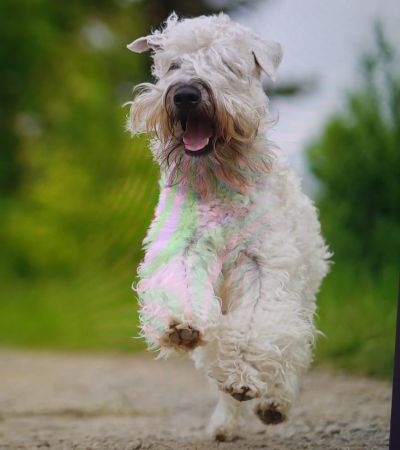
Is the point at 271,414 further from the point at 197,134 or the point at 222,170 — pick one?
the point at 197,134

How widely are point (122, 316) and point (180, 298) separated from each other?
7.18 metres

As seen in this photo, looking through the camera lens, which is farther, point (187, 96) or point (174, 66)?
point (174, 66)

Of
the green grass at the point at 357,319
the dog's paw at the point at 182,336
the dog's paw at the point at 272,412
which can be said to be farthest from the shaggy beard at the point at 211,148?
the green grass at the point at 357,319

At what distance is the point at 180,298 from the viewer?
12.6 feet

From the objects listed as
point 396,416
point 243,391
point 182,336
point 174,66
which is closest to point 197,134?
point 174,66

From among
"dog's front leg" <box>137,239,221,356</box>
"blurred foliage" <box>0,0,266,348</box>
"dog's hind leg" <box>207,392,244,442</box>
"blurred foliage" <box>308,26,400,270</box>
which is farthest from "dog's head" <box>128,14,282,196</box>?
"blurred foliage" <box>308,26,400,270</box>

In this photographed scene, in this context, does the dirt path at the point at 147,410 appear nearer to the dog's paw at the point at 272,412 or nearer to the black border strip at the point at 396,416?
the dog's paw at the point at 272,412

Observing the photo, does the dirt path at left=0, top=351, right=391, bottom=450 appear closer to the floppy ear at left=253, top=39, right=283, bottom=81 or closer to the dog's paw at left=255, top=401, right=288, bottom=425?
the dog's paw at left=255, top=401, right=288, bottom=425

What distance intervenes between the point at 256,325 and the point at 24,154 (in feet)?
50.2


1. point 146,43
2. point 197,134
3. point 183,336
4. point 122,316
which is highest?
point 122,316

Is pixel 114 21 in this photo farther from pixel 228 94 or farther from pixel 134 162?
pixel 228 94

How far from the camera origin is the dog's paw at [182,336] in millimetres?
3754

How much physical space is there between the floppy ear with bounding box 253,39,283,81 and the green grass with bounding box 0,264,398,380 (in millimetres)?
1886

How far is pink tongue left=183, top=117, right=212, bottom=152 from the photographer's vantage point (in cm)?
402
